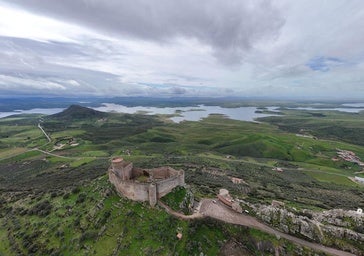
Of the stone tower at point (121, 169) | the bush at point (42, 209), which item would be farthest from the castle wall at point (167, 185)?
the bush at point (42, 209)

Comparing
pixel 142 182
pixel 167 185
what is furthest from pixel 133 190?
pixel 167 185

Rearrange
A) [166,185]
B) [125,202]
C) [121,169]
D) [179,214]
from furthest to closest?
[121,169], [166,185], [125,202], [179,214]

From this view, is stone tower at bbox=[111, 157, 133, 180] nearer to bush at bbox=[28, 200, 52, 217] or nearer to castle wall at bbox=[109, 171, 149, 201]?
castle wall at bbox=[109, 171, 149, 201]

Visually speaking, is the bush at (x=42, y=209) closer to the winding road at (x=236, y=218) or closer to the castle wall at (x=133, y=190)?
the castle wall at (x=133, y=190)

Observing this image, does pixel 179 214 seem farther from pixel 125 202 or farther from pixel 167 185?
pixel 125 202

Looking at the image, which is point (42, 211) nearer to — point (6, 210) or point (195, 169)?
point (6, 210)

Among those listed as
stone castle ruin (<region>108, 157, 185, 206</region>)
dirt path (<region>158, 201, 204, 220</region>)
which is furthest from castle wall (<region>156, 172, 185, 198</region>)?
dirt path (<region>158, 201, 204, 220</region>)
